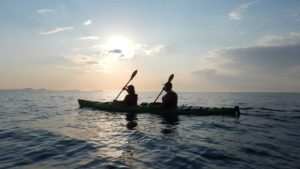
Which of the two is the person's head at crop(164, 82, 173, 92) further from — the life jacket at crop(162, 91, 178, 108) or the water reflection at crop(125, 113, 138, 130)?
the water reflection at crop(125, 113, 138, 130)

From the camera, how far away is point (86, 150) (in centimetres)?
1066

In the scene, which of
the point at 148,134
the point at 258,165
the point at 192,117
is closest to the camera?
the point at 258,165

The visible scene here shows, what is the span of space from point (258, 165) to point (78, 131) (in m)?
9.77

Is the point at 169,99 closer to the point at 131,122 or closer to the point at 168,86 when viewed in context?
the point at 168,86

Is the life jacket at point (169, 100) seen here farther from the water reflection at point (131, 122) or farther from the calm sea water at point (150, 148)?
the calm sea water at point (150, 148)

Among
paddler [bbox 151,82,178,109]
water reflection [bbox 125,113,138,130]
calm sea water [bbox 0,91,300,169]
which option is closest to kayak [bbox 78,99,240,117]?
paddler [bbox 151,82,178,109]

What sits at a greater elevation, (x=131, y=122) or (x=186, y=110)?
(x=186, y=110)

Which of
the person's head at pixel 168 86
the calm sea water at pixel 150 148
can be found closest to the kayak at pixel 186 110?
the person's head at pixel 168 86

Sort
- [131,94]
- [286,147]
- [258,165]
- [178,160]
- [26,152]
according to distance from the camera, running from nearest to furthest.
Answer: [258,165]
[178,160]
[26,152]
[286,147]
[131,94]

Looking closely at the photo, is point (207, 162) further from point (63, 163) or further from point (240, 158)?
point (63, 163)

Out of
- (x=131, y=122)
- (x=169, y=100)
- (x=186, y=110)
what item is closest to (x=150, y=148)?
(x=131, y=122)

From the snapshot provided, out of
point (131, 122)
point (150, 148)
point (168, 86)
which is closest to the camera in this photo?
point (150, 148)

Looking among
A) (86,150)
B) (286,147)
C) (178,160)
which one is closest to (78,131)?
(86,150)

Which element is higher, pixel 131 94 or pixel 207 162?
pixel 131 94
